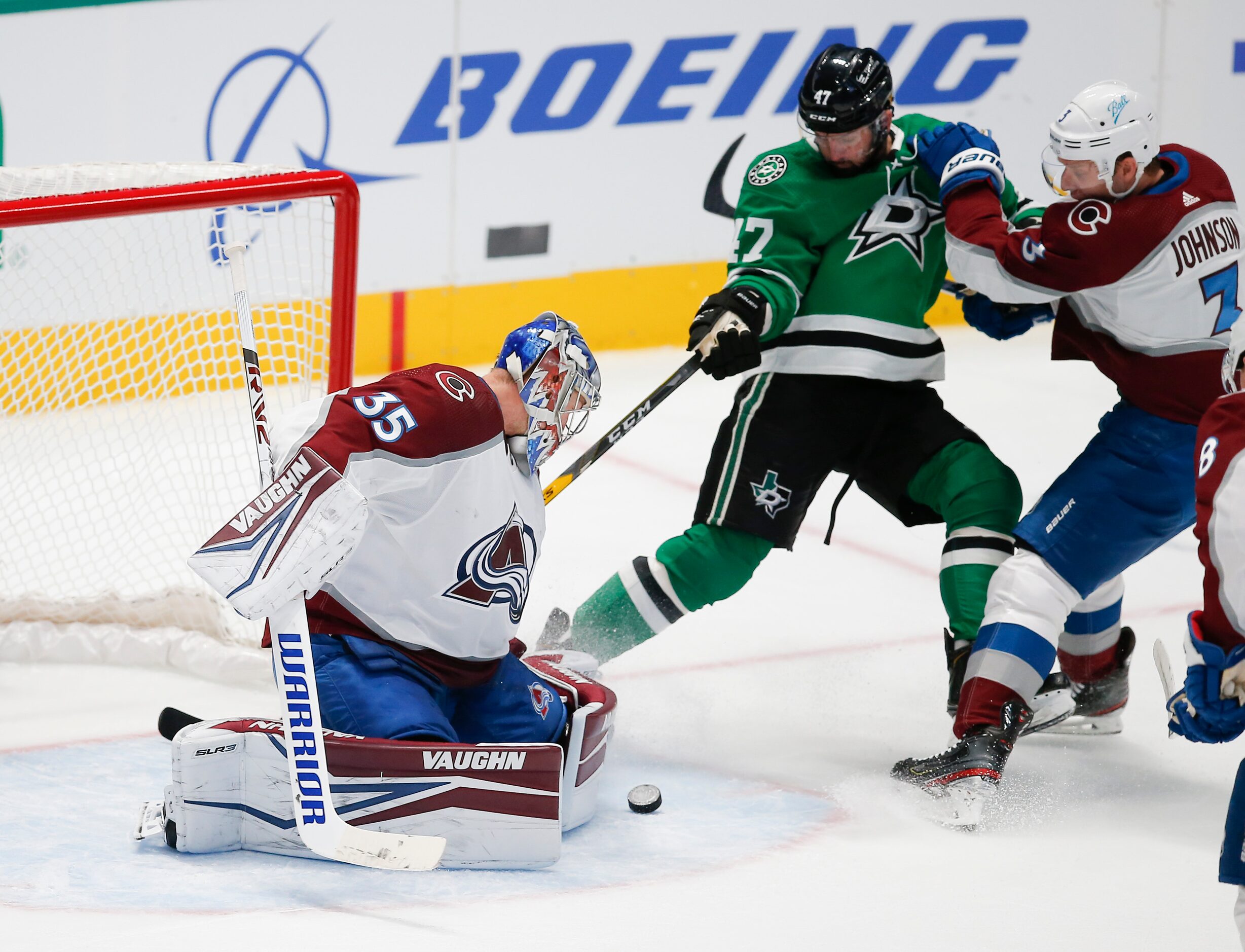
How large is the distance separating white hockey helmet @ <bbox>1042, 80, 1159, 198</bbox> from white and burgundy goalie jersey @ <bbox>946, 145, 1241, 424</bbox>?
0.06 m

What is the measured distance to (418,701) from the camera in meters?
2.54

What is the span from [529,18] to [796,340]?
2849 mm

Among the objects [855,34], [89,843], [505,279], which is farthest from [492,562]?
[855,34]

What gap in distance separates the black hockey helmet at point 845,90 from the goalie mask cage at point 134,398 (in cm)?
90

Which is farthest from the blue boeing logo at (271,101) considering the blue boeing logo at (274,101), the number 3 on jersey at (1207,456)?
the number 3 on jersey at (1207,456)

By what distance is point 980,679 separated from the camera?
9.52 feet

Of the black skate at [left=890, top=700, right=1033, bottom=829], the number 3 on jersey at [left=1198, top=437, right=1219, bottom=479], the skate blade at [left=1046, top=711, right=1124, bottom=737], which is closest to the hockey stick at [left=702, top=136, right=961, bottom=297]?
the skate blade at [left=1046, top=711, right=1124, bottom=737]

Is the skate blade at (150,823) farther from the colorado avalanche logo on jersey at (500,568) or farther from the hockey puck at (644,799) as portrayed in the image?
the hockey puck at (644,799)

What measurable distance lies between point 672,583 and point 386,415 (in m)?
0.95

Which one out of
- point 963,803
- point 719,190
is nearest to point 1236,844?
point 963,803

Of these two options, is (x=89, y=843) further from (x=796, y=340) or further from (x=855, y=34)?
(x=855, y=34)

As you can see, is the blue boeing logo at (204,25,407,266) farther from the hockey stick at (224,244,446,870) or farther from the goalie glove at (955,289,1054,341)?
the hockey stick at (224,244,446,870)

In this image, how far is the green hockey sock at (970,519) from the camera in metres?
3.05

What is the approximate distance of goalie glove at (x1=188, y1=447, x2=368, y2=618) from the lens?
2225 mm
